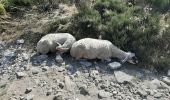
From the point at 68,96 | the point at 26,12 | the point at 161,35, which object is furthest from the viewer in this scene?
the point at 26,12

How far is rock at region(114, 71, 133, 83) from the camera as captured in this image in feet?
18.8

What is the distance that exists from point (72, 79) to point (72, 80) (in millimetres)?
24

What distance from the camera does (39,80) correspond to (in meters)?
5.70

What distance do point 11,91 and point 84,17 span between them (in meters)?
1.86

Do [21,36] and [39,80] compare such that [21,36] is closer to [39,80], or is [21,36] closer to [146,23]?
[39,80]

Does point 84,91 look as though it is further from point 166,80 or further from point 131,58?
point 166,80

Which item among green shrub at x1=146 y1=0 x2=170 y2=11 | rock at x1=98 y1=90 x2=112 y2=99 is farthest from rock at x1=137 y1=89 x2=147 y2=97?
green shrub at x1=146 y1=0 x2=170 y2=11

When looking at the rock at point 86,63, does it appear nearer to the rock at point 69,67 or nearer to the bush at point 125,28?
the rock at point 69,67

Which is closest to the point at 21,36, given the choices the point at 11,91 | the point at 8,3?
the point at 8,3

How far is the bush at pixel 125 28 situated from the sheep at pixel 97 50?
19 cm

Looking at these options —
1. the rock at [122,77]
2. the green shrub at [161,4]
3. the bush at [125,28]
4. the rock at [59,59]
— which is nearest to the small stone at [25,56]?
the rock at [59,59]

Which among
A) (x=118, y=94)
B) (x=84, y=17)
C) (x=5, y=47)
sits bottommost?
(x=118, y=94)

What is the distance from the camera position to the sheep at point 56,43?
6.12 metres

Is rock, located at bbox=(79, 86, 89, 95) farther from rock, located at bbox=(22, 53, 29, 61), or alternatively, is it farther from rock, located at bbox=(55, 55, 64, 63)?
rock, located at bbox=(22, 53, 29, 61)
